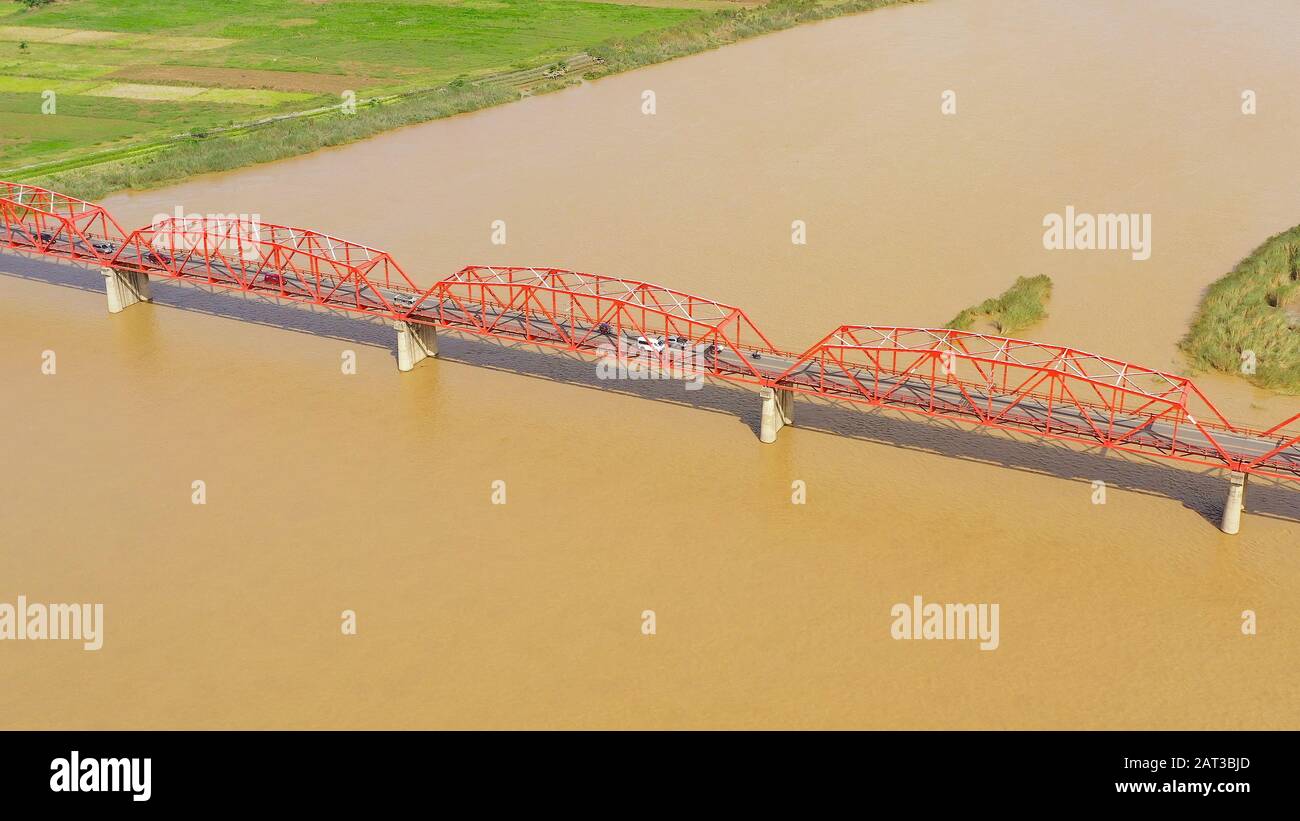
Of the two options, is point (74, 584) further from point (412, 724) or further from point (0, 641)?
point (412, 724)

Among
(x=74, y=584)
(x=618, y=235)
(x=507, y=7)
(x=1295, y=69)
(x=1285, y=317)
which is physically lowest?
(x=74, y=584)

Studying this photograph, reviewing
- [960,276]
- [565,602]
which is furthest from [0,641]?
[960,276]

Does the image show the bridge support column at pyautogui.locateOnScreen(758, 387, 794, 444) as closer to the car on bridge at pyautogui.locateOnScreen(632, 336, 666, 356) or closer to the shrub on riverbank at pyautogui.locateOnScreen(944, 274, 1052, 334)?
the car on bridge at pyautogui.locateOnScreen(632, 336, 666, 356)

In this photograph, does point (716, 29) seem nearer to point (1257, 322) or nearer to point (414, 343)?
point (1257, 322)

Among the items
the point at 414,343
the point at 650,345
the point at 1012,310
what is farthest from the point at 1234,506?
the point at 414,343

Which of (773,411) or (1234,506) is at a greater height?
(773,411)

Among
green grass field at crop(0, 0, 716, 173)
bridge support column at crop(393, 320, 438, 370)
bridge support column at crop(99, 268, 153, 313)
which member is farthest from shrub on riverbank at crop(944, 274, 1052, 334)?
green grass field at crop(0, 0, 716, 173)

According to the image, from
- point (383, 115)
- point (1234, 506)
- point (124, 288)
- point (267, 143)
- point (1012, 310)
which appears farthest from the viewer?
point (383, 115)

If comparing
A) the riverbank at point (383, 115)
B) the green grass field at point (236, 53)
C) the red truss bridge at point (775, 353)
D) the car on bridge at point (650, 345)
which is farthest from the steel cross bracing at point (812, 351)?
the green grass field at point (236, 53)
